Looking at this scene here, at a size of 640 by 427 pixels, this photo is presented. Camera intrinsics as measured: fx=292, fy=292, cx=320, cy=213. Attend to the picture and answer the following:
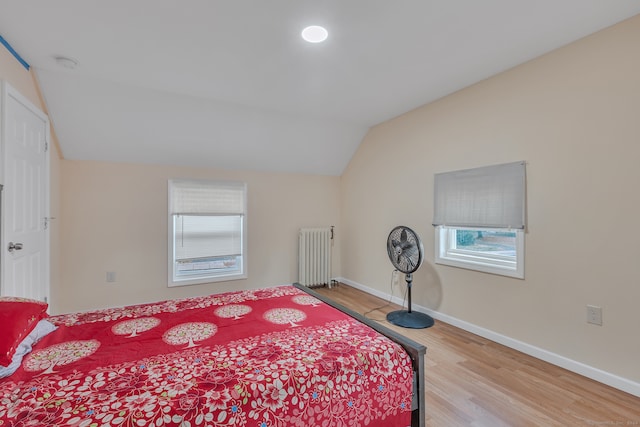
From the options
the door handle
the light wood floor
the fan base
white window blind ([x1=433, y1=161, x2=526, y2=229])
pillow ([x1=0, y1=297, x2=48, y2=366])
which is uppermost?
white window blind ([x1=433, y1=161, x2=526, y2=229])

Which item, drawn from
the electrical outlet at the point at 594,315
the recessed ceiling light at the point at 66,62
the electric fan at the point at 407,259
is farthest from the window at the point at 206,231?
the electrical outlet at the point at 594,315

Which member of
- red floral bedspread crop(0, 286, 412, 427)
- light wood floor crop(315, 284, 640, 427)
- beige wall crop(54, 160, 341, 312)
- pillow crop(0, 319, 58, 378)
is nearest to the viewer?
red floral bedspread crop(0, 286, 412, 427)

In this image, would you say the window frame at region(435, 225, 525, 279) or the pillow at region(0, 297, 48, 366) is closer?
the pillow at region(0, 297, 48, 366)

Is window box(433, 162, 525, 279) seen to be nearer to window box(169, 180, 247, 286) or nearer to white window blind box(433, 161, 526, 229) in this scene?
white window blind box(433, 161, 526, 229)

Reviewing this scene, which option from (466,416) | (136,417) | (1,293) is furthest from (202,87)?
(466,416)

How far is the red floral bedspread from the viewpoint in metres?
1.01

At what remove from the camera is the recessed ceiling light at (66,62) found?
7.45 ft

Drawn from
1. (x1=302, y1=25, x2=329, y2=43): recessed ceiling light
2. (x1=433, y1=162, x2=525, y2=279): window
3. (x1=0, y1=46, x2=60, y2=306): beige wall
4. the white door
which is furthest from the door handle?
(x1=433, y1=162, x2=525, y2=279): window

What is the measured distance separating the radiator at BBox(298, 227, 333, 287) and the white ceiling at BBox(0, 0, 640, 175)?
4.88ft

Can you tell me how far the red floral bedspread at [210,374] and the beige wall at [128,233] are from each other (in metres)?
1.77

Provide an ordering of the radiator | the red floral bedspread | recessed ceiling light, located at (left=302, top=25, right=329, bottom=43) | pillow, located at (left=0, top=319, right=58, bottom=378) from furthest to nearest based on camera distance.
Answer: the radiator < recessed ceiling light, located at (left=302, top=25, right=329, bottom=43) < pillow, located at (left=0, top=319, right=58, bottom=378) < the red floral bedspread

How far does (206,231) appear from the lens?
3895 millimetres

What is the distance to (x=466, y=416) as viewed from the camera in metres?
1.70

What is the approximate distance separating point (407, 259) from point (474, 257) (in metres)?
0.65
